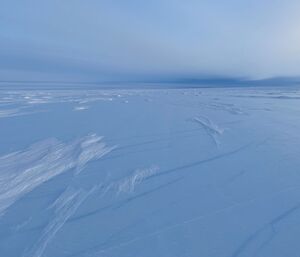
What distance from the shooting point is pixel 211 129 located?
5559 millimetres

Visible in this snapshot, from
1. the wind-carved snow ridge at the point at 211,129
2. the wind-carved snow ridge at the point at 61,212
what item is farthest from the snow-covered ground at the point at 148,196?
the wind-carved snow ridge at the point at 211,129

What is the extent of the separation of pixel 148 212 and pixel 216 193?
81 cm

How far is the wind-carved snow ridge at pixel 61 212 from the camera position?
1.77 metres

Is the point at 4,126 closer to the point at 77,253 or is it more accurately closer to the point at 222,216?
the point at 77,253

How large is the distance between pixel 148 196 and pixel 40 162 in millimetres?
1729

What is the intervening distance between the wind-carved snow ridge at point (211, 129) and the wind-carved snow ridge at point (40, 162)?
207 cm

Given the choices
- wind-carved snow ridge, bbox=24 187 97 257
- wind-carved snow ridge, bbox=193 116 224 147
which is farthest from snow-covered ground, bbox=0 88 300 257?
wind-carved snow ridge, bbox=193 116 224 147

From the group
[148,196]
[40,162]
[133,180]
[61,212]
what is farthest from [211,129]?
[61,212]

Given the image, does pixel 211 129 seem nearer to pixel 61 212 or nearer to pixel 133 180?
pixel 133 180

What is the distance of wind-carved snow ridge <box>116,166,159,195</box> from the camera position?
263cm

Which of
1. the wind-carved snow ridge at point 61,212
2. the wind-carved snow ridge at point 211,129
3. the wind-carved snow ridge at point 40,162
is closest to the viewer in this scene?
the wind-carved snow ridge at point 61,212

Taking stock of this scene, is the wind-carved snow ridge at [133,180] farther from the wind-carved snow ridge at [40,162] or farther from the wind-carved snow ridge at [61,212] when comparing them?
the wind-carved snow ridge at [40,162]

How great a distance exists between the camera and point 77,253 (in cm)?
174

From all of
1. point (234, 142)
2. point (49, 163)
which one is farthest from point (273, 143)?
point (49, 163)
